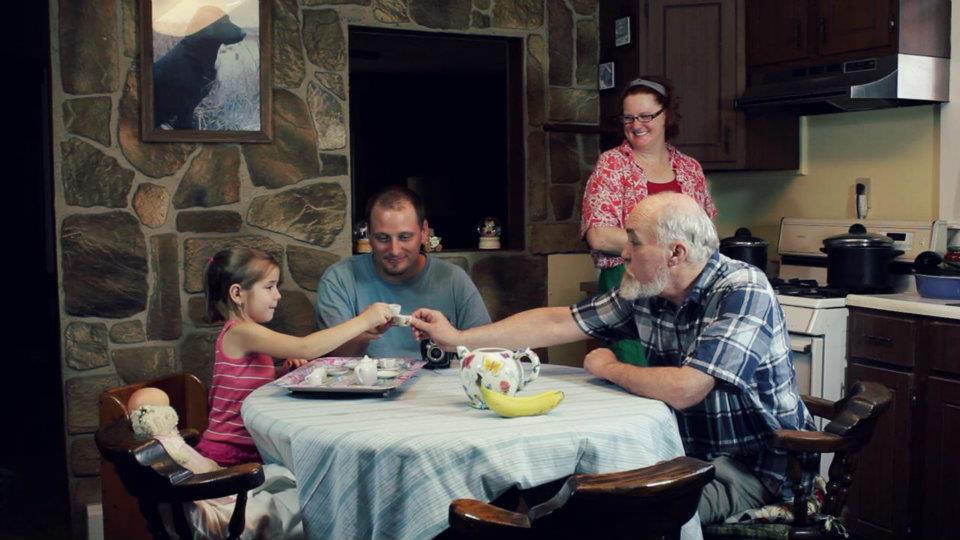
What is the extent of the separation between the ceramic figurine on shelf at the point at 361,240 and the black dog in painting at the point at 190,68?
2.79 feet

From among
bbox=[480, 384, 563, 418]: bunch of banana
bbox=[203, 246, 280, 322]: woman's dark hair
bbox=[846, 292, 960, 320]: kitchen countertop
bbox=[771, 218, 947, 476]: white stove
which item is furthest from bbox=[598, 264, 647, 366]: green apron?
bbox=[480, 384, 563, 418]: bunch of banana

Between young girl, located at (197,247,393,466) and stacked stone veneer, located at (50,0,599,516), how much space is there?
1.39 metres

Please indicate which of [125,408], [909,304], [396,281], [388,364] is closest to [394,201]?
[396,281]

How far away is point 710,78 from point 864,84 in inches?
29.9

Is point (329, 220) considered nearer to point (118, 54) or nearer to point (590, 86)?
point (118, 54)

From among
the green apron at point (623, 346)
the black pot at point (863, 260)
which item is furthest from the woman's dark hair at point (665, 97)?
the black pot at point (863, 260)

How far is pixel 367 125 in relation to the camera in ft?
24.3

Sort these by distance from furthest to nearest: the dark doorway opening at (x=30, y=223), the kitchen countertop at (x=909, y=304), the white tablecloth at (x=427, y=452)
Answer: the dark doorway opening at (x=30, y=223) → the kitchen countertop at (x=909, y=304) → the white tablecloth at (x=427, y=452)

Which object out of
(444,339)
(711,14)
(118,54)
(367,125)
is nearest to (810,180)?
(711,14)

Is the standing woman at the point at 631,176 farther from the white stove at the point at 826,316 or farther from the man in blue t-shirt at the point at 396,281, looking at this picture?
the man in blue t-shirt at the point at 396,281

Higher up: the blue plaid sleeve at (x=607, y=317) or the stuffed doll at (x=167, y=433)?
the blue plaid sleeve at (x=607, y=317)

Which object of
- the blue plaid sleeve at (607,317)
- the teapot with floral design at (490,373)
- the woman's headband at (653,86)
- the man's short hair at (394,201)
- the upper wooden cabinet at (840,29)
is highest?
the upper wooden cabinet at (840,29)

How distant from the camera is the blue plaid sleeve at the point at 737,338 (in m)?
2.16

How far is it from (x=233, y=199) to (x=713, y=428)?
7.92ft
